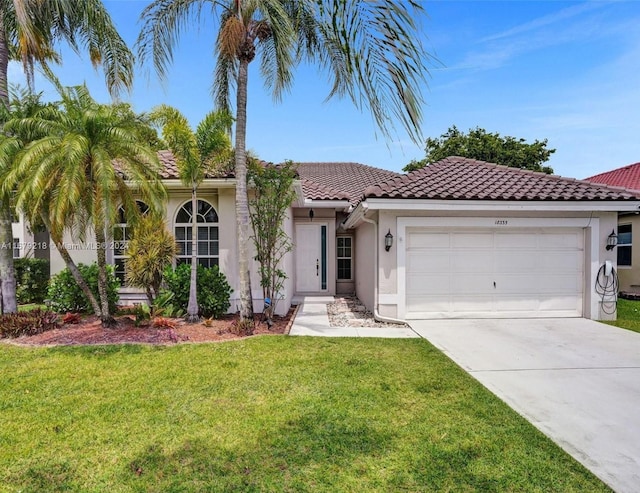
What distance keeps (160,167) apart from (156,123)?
1.62 metres

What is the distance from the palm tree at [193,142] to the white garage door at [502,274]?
18.8 ft

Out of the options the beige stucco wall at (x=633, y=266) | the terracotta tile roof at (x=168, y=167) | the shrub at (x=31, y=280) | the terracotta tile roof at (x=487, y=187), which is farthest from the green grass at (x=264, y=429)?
the beige stucco wall at (x=633, y=266)

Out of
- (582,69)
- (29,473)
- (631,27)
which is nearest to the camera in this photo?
(631,27)

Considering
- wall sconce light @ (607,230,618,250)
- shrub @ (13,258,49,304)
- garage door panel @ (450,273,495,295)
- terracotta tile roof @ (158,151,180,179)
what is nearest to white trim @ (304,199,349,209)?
terracotta tile roof @ (158,151,180,179)

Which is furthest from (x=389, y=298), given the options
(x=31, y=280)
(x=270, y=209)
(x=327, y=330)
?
(x=31, y=280)

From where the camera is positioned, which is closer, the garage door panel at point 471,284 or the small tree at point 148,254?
the small tree at point 148,254

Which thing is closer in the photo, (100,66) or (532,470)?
(532,470)

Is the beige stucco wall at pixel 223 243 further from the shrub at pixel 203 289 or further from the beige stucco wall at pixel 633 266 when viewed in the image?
the beige stucco wall at pixel 633 266

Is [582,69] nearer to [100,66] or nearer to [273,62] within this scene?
[273,62]

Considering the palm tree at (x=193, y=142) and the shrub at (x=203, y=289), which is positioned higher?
the palm tree at (x=193, y=142)

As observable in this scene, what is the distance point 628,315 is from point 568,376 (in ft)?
22.8

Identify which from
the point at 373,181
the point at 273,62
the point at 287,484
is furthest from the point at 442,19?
the point at 373,181

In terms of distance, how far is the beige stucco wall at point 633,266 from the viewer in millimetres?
13531

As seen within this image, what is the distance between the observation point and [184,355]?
6.35 m
